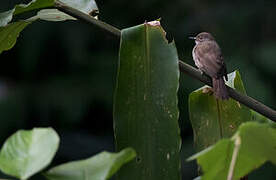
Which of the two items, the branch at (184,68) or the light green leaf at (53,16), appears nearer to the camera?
the branch at (184,68)

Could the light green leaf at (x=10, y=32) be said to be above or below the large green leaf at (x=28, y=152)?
above

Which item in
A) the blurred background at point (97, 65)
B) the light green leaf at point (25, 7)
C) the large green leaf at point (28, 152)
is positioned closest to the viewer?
the large green leaf at point (28, 152)

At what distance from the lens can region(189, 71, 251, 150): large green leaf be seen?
160 centimetres

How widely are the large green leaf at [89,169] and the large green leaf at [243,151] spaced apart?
0.11 m

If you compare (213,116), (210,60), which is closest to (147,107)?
(213,116)

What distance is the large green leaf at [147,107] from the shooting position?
1.34 metres

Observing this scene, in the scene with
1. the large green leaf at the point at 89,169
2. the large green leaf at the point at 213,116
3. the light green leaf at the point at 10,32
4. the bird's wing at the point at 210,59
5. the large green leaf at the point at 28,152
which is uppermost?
the light green leaf at the point at 10,32

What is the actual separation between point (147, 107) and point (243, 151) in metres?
0.51

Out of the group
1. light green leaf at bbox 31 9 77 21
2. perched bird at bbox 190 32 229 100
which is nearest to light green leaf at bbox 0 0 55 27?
light green leaf at bbox 31 9 77 21

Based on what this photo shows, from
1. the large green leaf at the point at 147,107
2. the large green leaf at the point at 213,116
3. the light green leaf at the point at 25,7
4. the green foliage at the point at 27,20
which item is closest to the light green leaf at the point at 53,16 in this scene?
the green foliage at the point at 27,20

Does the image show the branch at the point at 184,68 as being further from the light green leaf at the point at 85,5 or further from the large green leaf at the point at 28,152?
the large green leaf at the point at 28,152

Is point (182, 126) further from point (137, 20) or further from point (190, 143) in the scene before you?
point (137, 20)

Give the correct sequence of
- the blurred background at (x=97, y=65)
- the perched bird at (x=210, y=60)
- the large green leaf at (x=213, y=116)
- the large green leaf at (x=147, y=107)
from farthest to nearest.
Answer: the blurred background at (x=97, y=65) → the perched bird at (x=210, y=60) → the large green leaf at (x=213, y=116) → the large green leaf at (x=147, y=107)

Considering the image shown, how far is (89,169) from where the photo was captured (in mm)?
824
